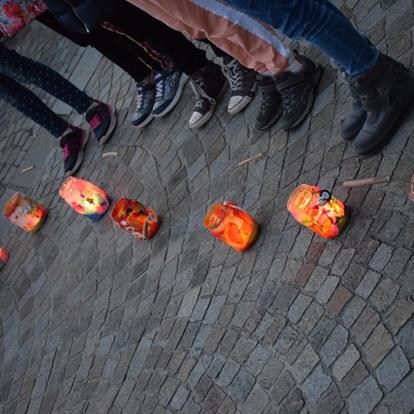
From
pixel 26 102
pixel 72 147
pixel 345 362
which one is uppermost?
pixel 345 362

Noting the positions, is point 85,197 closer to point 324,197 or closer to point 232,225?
point 232,225

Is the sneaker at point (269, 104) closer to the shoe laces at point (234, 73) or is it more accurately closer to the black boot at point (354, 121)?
the shoe laces at point (234, 73)

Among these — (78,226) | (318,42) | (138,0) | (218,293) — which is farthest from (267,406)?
(78,226)

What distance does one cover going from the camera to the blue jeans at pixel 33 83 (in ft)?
17.8

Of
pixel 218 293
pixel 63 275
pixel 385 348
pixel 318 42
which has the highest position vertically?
pixel 318 42

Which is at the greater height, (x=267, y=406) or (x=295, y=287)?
(x=295, y=287)

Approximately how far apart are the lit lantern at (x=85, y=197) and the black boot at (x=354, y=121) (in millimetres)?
2387

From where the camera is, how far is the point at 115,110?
595 cm

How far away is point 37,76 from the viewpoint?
5.50 m

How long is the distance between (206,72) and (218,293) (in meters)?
1.73

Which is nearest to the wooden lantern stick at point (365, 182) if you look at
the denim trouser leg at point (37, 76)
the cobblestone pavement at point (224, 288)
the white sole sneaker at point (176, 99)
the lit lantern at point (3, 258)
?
the cobblestone pavement at point (224, 288)

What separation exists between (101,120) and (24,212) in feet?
3.61

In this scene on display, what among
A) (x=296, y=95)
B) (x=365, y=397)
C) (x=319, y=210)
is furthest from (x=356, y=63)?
(x=365, y=397)

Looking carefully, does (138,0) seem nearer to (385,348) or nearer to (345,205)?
(345,205)
